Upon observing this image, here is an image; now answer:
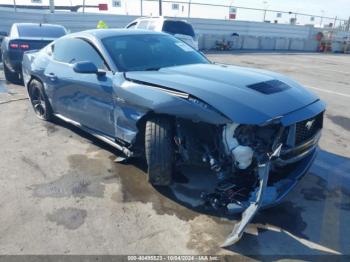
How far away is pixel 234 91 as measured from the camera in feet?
10.3

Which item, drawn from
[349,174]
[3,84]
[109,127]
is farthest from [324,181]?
[3,84]

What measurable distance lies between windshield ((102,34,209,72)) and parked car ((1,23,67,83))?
4.96 m

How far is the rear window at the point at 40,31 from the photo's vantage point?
29.2ft

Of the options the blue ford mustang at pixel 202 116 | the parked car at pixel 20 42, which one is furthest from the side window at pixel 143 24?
the blue ford mustang at pixel 202 116

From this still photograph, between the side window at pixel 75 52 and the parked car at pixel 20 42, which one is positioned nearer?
the side window at pixel 75 52

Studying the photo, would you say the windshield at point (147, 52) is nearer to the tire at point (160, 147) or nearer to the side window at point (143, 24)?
the tire at point (160, 147)

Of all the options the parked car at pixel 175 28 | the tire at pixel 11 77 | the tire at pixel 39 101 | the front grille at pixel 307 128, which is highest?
the parked car at pixel 175 28

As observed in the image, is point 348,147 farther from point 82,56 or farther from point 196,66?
point 82,56

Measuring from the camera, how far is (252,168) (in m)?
2.99

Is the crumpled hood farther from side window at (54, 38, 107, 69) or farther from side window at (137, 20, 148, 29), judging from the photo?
side window at (137, 20, 148, 29)

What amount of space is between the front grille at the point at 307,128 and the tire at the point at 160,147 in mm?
1167

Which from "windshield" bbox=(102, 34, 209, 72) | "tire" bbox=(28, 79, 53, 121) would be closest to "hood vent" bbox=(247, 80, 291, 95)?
"windshield" bbox=(102, 34, 209, 72)

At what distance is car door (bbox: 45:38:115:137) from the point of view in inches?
157

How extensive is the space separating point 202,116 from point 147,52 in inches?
64.9
